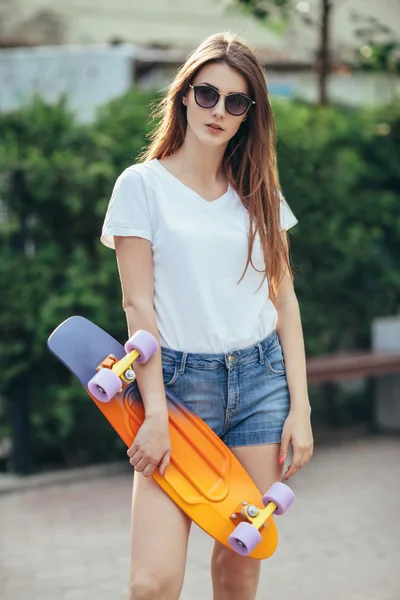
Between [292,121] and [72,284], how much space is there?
2.31 metres

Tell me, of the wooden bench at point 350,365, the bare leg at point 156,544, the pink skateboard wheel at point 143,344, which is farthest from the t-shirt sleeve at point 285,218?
the wooden bench at point 350,365

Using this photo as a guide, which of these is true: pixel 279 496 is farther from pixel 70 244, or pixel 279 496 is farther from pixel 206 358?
pixel 70 244

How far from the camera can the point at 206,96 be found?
2.65 metres

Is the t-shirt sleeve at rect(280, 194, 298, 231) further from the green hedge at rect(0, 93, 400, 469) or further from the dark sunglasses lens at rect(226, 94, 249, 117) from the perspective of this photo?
the green hedge at rect(0, 93, 400, 469)

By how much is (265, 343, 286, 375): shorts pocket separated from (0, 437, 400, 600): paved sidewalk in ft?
5.36

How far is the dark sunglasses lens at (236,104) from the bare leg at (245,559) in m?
0.94

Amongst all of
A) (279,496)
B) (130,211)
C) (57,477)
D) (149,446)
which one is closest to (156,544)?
(149,446)

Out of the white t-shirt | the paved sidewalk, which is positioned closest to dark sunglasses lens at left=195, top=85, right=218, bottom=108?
the white t-shirt

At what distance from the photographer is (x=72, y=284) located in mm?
5996

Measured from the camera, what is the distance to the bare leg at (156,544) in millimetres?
2441

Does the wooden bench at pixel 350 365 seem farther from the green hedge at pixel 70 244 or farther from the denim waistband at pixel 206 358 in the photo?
the denim waistband at pixel 206 358

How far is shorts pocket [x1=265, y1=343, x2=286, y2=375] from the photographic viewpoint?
2.76 metres

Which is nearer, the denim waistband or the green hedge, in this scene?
the denim waistband

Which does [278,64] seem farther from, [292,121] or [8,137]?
[8,137]
